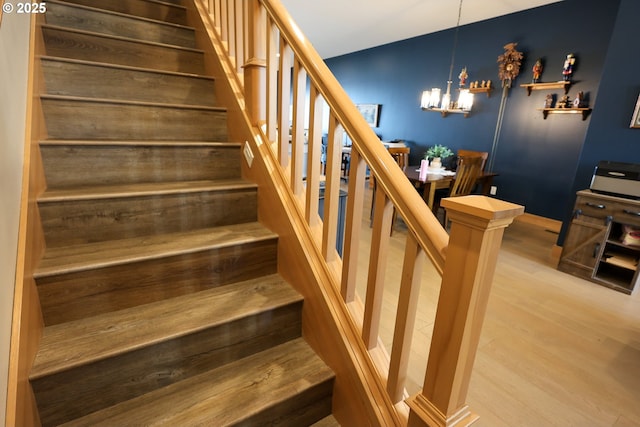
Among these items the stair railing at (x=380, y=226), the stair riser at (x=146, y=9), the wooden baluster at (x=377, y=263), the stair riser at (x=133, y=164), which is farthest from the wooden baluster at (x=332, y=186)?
the stair riser at (x=146, y=9)

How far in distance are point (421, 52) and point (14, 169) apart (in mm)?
6394

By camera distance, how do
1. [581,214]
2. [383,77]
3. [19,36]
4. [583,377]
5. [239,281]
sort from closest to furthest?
1. [19,36]
2. [239,281]
3. [583,377]
4. [581,214]
5. [383,77]

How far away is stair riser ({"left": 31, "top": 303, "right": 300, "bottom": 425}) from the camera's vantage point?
0.97m

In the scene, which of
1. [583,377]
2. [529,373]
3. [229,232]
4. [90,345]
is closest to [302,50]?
[229,232]

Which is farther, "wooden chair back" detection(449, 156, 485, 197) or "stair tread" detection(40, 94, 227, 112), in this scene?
"wooden chair back" detection(449, 156, 485, 197)

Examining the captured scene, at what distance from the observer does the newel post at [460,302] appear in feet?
2.29

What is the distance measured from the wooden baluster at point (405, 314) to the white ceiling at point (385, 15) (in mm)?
4697

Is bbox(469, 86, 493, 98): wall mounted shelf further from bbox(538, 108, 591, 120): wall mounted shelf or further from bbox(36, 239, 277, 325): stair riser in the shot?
bbox(36, 239, 277, 325): stair riser

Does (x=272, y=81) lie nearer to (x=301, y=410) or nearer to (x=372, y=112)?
(x=301, y=410)

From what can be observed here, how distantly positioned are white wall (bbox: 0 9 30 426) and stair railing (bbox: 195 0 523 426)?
2.97ft

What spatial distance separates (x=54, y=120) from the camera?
1.47m

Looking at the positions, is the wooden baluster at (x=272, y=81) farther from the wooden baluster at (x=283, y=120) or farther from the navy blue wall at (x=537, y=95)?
the navy blue wall at (x=537, y=95)

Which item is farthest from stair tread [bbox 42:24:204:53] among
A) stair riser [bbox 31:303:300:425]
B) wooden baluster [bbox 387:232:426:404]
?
wooden baluster [bbox 387:232:426:404]

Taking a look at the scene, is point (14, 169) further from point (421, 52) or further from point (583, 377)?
point (421, 52)
